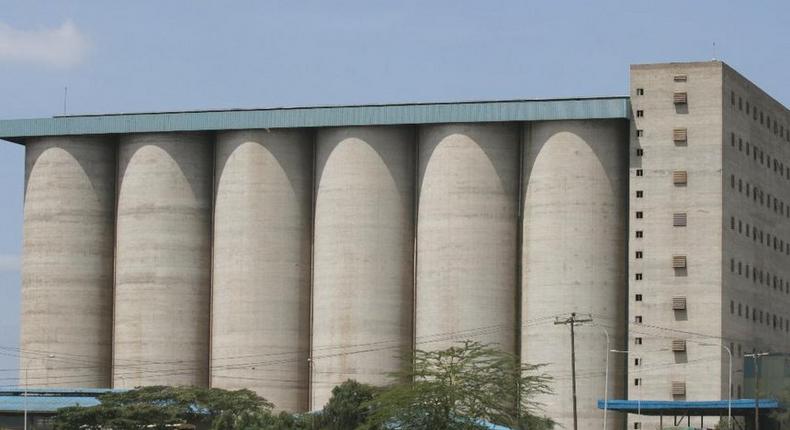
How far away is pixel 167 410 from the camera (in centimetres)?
12506

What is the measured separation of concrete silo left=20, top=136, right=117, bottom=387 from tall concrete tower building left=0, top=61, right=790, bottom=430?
7.3 inches

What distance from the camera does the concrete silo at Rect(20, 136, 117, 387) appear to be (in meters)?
153

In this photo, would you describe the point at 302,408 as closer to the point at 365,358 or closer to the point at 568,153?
the point at 365,358

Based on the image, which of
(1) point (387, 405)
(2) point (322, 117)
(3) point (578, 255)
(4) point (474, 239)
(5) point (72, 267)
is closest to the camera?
(1) point (387, 405)

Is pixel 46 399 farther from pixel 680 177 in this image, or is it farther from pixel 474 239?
pixel 680 177

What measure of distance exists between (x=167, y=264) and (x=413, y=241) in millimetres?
20570

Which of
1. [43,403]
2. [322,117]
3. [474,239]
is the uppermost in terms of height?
[322,117]

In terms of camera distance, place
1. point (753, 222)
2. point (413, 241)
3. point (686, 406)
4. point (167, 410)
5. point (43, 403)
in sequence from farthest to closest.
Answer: point (413, 241), point (753, 222), point (43, 403), point (686, 406), point (167, 410)

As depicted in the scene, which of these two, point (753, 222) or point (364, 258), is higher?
point (753, 222)

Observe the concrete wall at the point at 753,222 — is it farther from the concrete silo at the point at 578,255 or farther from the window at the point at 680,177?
the concrete silo at the point at 578,255

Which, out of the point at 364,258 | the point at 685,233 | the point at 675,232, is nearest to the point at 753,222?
the point at 685,233

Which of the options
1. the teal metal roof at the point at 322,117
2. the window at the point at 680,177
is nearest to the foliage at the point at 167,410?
the teal metal roof at the point at 322,117

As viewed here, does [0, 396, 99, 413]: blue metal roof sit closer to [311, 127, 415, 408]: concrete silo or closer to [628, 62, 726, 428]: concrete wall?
[311, 127, 415, 408]: concrete silo

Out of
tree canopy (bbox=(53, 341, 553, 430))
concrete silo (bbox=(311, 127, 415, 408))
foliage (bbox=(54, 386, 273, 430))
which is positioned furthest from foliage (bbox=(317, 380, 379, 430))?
concrete silo (bbox=(311, 127, 415, 408))
